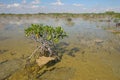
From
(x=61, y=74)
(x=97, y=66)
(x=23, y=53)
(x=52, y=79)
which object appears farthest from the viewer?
(x=23, y=53)

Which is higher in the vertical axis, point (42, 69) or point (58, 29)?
point (58, 29)

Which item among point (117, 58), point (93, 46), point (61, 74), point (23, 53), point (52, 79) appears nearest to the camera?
point (52, 79)

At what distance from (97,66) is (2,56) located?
925cm

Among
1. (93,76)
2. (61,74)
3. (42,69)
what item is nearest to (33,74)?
(42,69)

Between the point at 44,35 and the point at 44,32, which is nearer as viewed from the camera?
the point at 44,32

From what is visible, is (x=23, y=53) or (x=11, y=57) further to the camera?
(x=23, y=53)

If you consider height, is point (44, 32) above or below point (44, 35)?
above

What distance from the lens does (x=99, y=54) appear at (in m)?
17.5

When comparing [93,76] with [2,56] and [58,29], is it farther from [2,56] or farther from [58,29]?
[2,56]

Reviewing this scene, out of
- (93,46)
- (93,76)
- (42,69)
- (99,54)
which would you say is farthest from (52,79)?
(93,46)

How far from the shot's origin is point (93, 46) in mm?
20703

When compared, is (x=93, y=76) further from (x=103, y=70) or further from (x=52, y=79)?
(x=52, y=79)

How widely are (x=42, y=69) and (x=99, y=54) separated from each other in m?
7.07

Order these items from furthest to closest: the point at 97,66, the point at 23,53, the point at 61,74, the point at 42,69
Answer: the point at 23,53 → the point at 97,66 → the point at 42,69 → the point at 61,74
